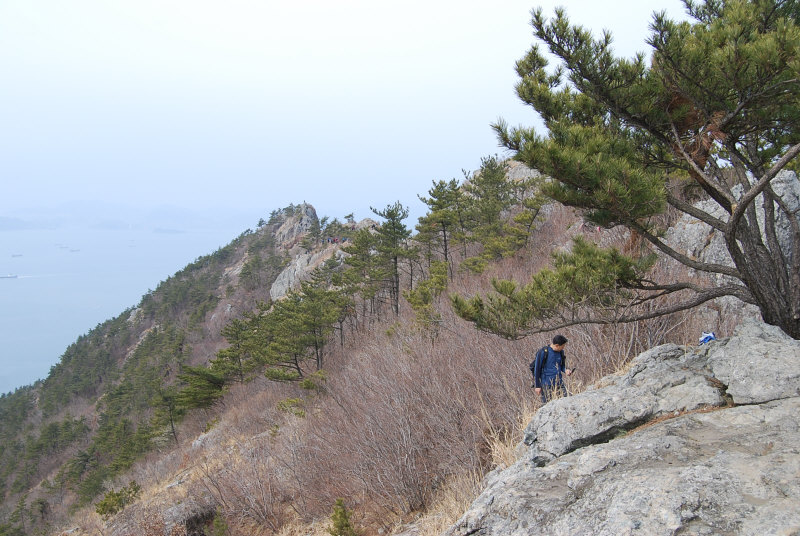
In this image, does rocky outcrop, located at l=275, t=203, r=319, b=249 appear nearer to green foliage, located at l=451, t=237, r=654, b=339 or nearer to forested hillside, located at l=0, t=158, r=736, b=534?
forested hillside, located at l=0, t=158, r=736, b=534

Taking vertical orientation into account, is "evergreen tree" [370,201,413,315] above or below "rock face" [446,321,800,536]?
above

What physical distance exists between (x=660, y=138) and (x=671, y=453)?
2889mm

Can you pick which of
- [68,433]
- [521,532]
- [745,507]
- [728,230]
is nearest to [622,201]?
[728,230]

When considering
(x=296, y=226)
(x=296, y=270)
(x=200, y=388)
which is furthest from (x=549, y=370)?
(x=296, y=226)

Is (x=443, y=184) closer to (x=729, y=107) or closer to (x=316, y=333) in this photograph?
(x=316, y=333)

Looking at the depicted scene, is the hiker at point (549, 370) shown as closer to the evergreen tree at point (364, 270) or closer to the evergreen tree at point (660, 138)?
the evergreen tree at point (660, 138)

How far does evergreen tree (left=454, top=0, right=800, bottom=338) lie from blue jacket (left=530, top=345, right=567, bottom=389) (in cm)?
116

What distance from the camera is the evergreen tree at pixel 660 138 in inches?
131

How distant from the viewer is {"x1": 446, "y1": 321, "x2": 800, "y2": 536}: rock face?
6.69ft

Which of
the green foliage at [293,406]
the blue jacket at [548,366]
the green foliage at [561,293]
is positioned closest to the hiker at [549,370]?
the blue jacket at [548,366]

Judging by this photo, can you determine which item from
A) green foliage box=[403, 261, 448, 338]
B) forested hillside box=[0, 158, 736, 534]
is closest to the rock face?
forested hillside box=[0, 158, 736, 534]

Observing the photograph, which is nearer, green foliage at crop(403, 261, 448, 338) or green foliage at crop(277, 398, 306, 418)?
green foliage at crop(403, 261, 448, 338)

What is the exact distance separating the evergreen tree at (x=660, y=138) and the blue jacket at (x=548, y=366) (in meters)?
1.16

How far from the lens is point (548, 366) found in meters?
5.44
